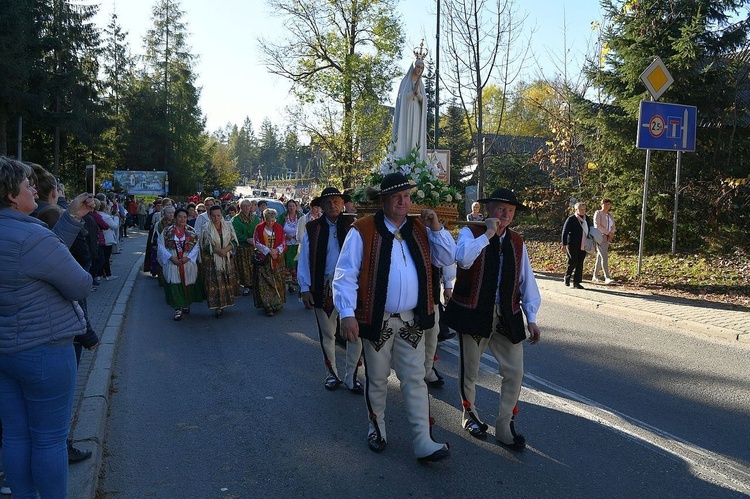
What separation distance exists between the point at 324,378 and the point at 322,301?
93 centimetres

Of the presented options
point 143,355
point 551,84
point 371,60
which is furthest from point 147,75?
point 143,355

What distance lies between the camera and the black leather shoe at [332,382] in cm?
646

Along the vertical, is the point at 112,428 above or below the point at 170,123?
below

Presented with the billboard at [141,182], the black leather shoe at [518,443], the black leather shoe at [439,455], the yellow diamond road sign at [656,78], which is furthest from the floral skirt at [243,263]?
the billboard at [141,182]

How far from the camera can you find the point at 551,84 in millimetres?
24234

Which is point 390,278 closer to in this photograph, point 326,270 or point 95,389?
point 326,270

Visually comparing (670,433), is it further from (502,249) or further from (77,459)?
(77,459)

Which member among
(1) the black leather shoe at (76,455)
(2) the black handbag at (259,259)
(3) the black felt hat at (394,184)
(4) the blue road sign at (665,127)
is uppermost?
(4) the blue road sign at (665,127)

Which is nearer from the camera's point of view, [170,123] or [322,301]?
[322,301]

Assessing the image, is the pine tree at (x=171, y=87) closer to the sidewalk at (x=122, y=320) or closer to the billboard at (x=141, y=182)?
the billboard at (x=141, y=182)

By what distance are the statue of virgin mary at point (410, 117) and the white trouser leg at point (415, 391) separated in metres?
4.38

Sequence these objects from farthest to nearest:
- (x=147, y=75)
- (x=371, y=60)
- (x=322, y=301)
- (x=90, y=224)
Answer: (x=147, y=75), (x=371, y=60), (x=90, y=224), (x=322, y=301)

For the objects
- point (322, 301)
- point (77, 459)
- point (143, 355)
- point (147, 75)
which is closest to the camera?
point (77, 459)

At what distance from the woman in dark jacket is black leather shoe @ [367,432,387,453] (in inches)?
88.0
